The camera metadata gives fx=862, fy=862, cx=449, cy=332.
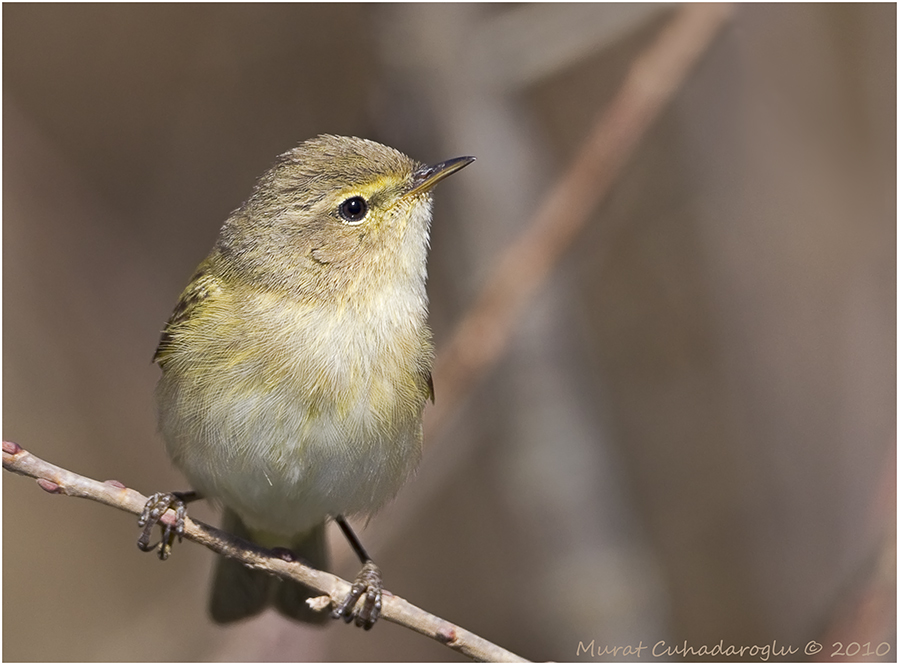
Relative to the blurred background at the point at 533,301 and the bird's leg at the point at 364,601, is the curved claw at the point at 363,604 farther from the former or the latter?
the blurred background at the point at 533,301

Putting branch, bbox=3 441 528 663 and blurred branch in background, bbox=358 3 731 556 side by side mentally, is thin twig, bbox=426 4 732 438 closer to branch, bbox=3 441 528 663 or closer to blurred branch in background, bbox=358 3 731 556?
blurred branch in background, bbox=358 3 731 556

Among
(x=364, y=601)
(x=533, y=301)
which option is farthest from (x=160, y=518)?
(x=533, y=301)

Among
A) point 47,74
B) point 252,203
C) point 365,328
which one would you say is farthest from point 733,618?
point 47,74

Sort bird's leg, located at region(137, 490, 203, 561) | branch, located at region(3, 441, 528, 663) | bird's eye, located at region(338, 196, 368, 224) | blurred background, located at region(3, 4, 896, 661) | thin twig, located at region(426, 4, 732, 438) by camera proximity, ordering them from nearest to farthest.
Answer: branch, located at region(3, 441, 528, 663) < bird's leg, located at region(137, 490, 203, 561) < bird's eye, located at region(338, 196, 368, 224) < thin twig, located at region(426, 4, 732, 438) < blurred background, located at region(3, 4, 896, 661)

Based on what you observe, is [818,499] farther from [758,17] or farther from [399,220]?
[399,220]

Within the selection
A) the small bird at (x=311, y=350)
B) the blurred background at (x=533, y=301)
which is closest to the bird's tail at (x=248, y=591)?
the small bird at (x=311, y=350)

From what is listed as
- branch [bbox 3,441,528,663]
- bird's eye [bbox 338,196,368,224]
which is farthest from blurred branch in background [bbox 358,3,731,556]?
branch [bbox 3,441,528,663]

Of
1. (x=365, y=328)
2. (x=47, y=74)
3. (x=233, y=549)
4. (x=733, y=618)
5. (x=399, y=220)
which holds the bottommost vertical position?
(x=233, y=549)
